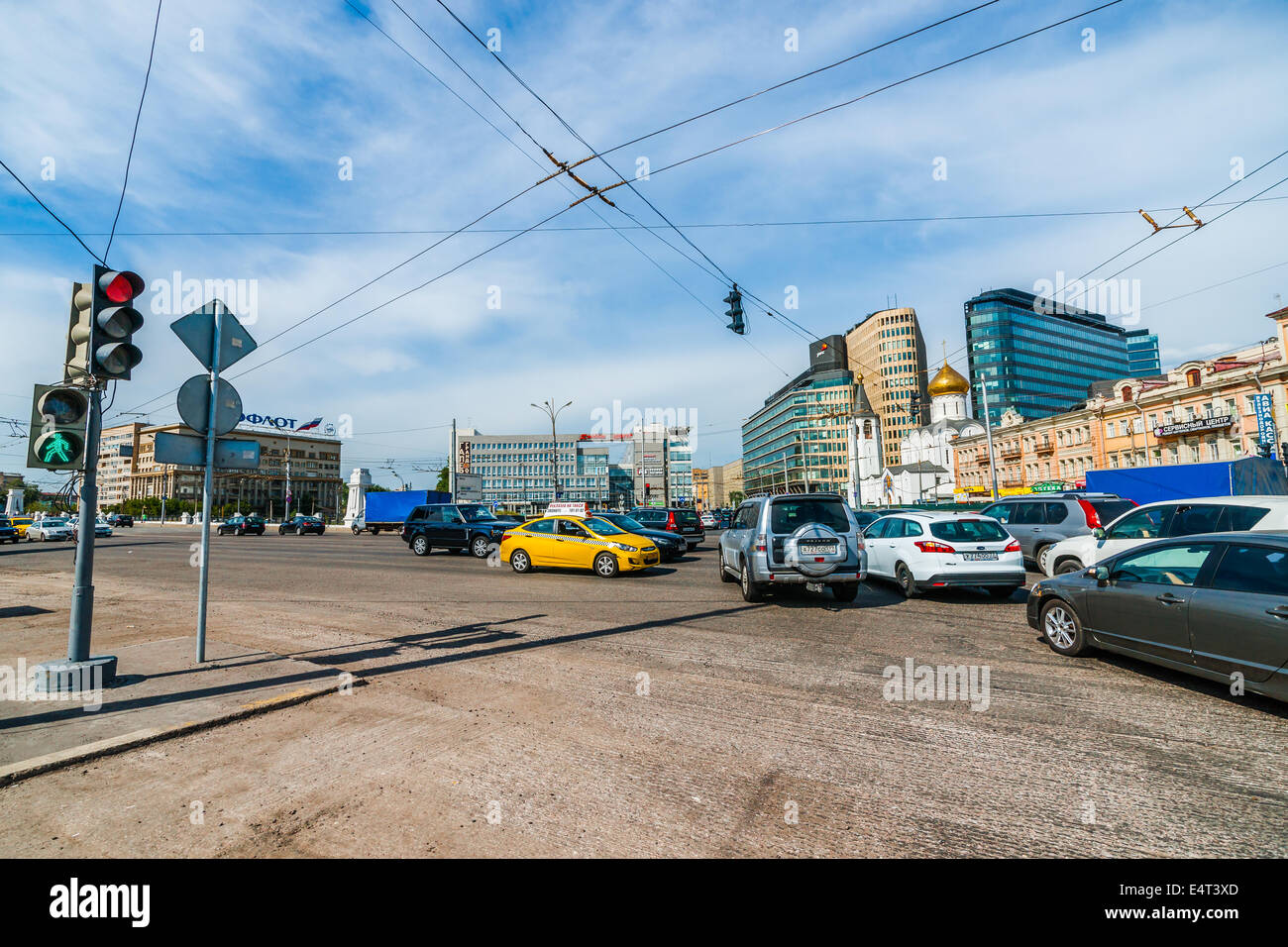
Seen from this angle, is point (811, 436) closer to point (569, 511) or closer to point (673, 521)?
point (673, 521)

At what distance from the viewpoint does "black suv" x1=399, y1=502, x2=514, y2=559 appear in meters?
22.4

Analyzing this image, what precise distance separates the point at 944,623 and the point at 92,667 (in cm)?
972

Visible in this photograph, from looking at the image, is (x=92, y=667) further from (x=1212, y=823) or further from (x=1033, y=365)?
(x=1033, y=365)

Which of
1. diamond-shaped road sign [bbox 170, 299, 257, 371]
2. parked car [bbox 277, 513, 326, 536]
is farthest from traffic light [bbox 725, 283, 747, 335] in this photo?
parked car [bbox 277, 513, 326, 536]

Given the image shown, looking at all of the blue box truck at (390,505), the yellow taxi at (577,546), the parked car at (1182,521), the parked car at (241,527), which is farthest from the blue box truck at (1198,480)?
the parked car at (241,527)

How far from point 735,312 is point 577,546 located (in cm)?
686

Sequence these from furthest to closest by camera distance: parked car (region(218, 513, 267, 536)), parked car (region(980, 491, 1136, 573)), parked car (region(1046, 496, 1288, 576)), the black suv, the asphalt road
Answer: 1. parked car (region(218, 513, 267, 536))
2. the black suv
3. parked car (region(980, 491, 1136, 573))
4. parked car (region(1046, 496, 1288, 576))
5. the asphalt road

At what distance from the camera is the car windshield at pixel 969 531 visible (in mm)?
10617

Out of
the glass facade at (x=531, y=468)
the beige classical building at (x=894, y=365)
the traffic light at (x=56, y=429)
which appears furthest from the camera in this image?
the glass facade at (x=531, y=468)

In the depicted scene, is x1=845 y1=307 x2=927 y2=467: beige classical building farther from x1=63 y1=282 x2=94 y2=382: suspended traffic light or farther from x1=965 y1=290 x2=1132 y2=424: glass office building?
x1=63 y1=282 x2=94 y2=382: suspended traffic light

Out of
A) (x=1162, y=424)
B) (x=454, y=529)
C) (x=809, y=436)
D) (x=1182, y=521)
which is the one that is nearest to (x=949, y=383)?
(x=1162, y=424)

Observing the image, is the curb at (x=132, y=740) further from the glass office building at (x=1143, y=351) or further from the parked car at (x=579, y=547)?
the glass office building at (x=1143, y=351)

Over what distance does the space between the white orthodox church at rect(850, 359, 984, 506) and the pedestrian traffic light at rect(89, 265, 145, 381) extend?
70891mm

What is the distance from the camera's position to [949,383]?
254 feet
